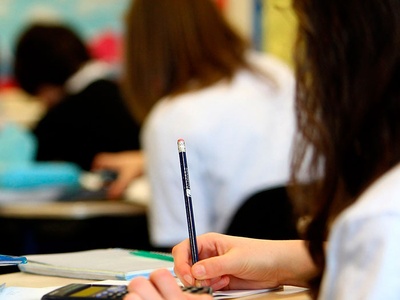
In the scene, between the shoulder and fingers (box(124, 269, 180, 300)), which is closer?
the shoulder

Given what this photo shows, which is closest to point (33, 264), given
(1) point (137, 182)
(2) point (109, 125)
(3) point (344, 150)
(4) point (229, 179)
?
(3) point (344, 150)

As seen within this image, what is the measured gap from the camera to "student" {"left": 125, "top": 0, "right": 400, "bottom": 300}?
0.67m

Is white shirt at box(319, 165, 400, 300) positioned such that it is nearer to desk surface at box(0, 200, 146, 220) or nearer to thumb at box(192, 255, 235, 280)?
thumb at box(192, 255, 235, 280)

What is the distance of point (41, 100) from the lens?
152 inches

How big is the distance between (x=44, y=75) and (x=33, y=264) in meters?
2.65

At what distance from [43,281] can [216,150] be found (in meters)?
1.19

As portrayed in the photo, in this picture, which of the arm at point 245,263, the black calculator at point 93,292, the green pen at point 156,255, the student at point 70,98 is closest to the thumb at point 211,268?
the arm at point 245,263

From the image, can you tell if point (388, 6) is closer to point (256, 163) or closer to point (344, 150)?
point (344, 150)

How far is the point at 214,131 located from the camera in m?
2.26

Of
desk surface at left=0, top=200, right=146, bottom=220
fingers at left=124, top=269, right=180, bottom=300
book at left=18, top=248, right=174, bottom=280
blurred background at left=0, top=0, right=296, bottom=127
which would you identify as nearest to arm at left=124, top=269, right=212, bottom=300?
fingers at left=124, top=269, right=180, bottom=300

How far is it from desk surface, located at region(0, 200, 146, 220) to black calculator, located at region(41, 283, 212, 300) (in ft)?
5.42

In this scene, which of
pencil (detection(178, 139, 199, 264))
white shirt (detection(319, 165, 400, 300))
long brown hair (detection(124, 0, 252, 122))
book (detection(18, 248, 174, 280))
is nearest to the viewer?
white shirt (detection(319, 165, 400, 300))

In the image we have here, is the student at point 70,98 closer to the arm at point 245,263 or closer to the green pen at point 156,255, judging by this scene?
the green pen at point 156,255

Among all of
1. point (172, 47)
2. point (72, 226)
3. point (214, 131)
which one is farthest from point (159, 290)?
point (72, 226)
